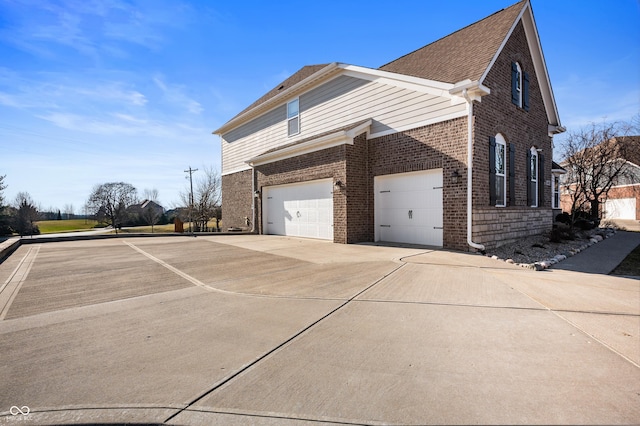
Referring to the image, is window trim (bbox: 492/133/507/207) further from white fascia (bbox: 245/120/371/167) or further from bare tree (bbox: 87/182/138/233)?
bare tree (bbox: 87/182/138/233)

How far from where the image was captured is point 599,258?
8430 millimetres

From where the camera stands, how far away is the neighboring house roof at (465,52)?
29.8 feet

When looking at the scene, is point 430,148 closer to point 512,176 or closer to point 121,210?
point 512,176

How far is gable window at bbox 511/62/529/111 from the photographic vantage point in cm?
1064

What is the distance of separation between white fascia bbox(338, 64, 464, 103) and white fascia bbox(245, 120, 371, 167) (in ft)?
5.06

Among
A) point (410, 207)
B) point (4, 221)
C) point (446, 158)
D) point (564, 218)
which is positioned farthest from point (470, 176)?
point (4, 221)

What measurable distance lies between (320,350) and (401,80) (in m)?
9.40

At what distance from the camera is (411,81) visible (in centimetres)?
956

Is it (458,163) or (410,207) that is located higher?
(458,163)

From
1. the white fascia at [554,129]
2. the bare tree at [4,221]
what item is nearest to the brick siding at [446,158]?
the white fascia at [554,129]

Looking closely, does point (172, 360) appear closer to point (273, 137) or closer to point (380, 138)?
point (380, 138)

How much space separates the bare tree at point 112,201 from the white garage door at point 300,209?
140 ft

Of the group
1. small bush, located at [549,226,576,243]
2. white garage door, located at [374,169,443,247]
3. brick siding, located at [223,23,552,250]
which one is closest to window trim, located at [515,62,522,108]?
brick siding, located at [223,23,552,250]

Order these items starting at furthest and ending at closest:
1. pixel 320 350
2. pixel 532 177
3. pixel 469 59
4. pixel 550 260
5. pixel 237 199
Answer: pixel 237 199
pixel 532 177
pixel 469 59
pixel 550 260
pixel 320 350
